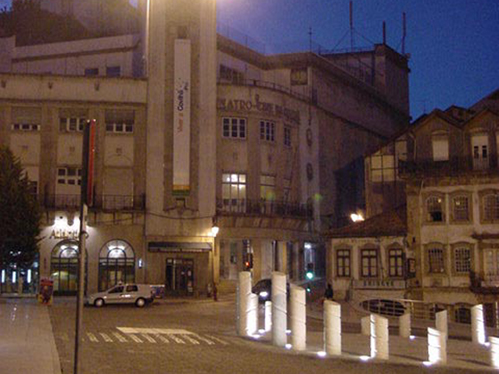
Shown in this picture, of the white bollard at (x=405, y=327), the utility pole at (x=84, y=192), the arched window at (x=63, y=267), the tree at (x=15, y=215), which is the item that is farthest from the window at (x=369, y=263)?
the utility pole at (x=84, y=192)

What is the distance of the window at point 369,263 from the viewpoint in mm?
45000

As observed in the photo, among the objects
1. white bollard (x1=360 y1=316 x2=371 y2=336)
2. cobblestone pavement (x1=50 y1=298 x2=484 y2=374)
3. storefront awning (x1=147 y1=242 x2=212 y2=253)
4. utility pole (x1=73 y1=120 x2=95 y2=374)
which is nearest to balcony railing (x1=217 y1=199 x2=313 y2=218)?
storefront awning (x1=147 y1=242 x2=212 y2=253)

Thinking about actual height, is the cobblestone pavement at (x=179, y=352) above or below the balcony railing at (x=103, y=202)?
below

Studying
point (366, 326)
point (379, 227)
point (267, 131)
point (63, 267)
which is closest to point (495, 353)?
point (366, 326)

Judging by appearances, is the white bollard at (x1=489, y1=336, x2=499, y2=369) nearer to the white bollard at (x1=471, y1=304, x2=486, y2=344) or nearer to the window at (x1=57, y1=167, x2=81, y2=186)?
the white bollard at (x1=471, y1=304, x2=486, y2=344)

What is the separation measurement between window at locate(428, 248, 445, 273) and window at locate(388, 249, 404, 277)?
5.52ft

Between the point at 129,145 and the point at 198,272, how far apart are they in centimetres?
987

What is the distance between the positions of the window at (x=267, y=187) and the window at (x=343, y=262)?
378 inches

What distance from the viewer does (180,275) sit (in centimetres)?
5016

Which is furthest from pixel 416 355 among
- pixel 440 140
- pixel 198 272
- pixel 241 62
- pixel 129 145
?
pixel 241 62

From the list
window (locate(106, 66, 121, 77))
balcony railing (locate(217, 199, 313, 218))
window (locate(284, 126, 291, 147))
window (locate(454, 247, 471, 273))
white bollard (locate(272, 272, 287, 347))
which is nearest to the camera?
white bollard (locate(272, 272, 287, 347))

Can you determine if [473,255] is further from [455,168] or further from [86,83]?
[86,83]

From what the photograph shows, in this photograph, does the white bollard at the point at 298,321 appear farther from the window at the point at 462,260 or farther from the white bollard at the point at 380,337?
the window at the point at 462,260

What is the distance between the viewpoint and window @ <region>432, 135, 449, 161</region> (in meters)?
45.3
